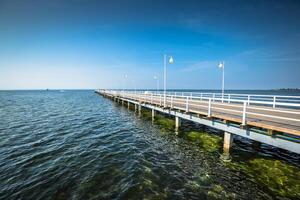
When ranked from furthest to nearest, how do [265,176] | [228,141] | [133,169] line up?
[228,141] → [133,169] → [265,176]

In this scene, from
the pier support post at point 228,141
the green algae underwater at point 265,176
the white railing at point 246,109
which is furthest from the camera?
the pier support post at point 228,141

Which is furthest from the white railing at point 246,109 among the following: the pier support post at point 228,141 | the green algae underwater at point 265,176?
the green algae underwater at point 265,176

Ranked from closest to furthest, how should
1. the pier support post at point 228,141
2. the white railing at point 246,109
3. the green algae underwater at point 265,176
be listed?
the green algae underwater at point 265,176, the white railing at point 246,109, the pier support post at point 228,141

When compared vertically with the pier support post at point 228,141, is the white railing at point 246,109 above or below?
above

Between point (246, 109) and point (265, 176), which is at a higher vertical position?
point (246, 109)

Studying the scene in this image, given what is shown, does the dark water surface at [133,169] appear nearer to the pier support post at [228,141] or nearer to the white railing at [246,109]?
the pier support post at [228,141]

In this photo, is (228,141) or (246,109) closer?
(228,141)

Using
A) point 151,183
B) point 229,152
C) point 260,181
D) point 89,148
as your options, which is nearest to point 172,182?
point 151,183

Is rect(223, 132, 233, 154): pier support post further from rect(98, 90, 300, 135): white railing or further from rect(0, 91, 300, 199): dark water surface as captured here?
rect(98, 90, 300, 135): white railing

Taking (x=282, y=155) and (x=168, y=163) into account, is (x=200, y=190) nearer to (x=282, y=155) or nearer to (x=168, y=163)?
(x=168, y=163)

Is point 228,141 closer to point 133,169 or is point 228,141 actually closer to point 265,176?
point 265,176

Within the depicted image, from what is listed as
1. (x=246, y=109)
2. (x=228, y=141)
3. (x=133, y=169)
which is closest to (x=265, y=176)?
(x=228, y=141)

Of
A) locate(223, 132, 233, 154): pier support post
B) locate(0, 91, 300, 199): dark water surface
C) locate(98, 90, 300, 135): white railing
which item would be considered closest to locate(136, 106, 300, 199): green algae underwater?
locate(0, 91, 300, 199): dark water surface

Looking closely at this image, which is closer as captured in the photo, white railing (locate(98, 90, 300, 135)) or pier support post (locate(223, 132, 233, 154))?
white railing (locate(98, 90, 300, 135))
